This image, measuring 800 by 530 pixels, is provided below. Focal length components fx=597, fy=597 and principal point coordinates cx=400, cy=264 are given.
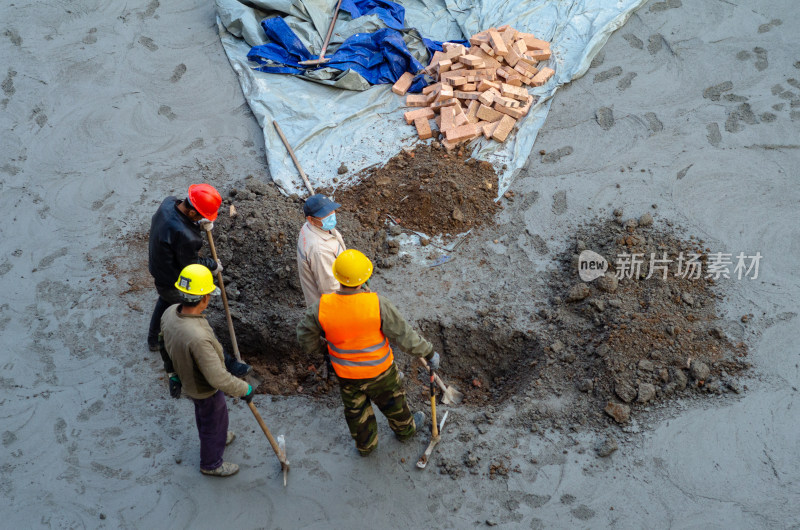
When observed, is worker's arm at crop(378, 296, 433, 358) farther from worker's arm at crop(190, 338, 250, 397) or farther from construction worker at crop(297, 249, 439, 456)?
worker's arm at crop(190, 338, 250, 397)

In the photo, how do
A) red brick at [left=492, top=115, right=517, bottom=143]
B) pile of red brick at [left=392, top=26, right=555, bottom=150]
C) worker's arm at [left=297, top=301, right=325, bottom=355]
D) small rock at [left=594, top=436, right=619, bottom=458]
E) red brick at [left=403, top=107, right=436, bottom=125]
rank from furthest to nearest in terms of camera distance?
red brick at [left=403, top=107, right=436, bottom=125] < pile of red brick at [left=392, top=26, right=555, bottom=150] < red brick at [left=492, top=115, right=517, bottom=143] < small rock at [left=594, top=436, right=619, bottom=458] < worker's arm at [left=297, top=301, right=325, bottom=355]

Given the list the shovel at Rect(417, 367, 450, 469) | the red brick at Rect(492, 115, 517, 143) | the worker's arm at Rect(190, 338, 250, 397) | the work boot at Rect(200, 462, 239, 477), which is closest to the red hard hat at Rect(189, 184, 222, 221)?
the worker's arm at Rect(190, 338, 250, 397)

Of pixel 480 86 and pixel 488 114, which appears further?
pixel 480 86

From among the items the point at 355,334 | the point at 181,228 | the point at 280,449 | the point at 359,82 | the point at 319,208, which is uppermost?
the point at 319,208

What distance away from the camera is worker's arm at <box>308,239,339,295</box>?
4305 mm

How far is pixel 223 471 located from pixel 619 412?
9.42ft

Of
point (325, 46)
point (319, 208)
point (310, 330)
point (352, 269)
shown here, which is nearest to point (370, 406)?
point (310, 330)

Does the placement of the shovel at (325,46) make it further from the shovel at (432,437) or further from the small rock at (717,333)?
the small rock at (717,333)

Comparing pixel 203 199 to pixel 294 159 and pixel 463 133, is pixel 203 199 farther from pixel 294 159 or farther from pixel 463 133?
pixel 463 133

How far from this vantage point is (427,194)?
6.14 meters

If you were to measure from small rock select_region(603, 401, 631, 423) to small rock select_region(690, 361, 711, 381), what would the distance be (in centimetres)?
59

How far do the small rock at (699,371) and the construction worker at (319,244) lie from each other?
275cm

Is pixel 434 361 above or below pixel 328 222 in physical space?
below

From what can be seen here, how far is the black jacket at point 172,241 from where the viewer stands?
4348 millimetres
